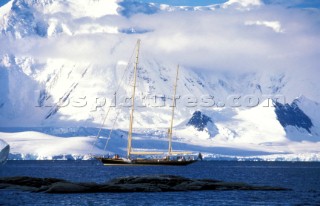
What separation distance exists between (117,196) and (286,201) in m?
26.1

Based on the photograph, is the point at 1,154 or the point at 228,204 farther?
the point at 1,154

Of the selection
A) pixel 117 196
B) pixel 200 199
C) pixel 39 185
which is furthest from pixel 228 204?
pixel 39 185

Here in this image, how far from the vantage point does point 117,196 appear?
5231 inches

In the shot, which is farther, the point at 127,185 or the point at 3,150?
the point at 3,150

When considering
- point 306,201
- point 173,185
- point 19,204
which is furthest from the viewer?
point 173,185

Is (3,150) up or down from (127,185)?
up

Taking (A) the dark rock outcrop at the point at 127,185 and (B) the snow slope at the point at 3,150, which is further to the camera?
(B) the snow slope at the point at 3,150

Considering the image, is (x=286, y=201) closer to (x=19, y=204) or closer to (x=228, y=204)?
(x=228, y=204)

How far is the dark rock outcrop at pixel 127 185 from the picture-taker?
140000 mm

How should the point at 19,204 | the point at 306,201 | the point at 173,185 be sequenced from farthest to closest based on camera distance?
the point at 173,185
the point at 306,201
the point at 19,204

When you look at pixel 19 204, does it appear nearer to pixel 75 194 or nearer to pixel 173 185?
pixel 75 194

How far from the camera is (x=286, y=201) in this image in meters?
126

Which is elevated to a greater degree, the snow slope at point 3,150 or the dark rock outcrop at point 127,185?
the snow slope at point 3,150

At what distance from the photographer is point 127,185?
470 feet
